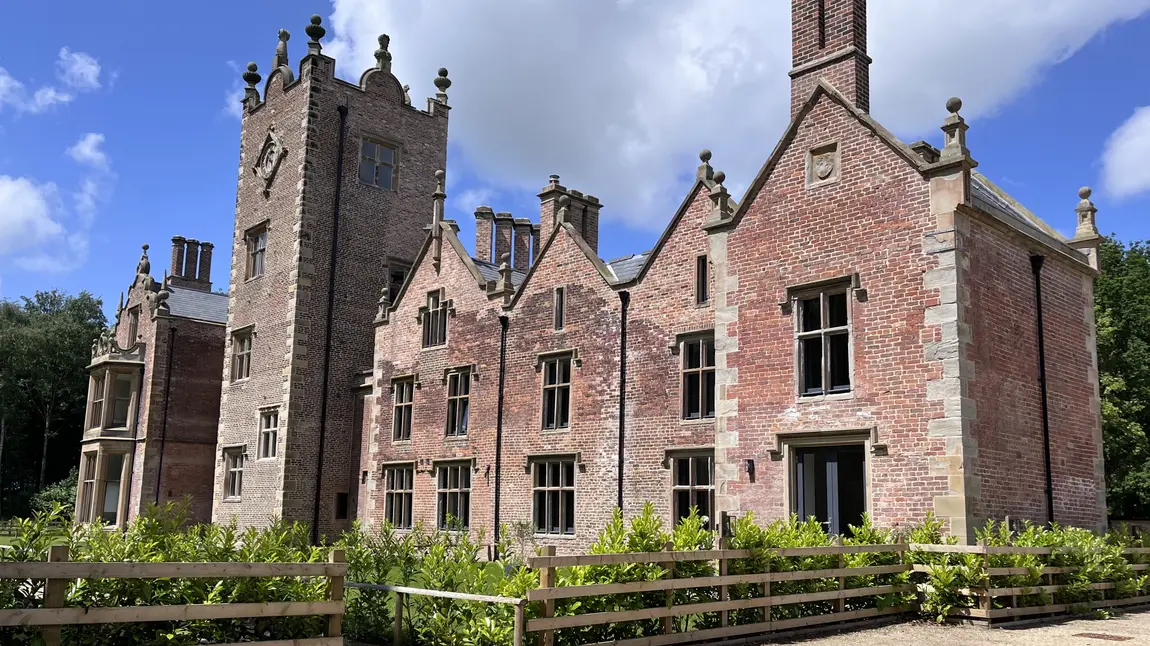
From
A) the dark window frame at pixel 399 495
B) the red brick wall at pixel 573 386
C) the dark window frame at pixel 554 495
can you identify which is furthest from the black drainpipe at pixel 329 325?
the dark window frame at pixel 554 495

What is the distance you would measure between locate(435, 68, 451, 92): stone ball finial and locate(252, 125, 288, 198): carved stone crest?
6.27 meters

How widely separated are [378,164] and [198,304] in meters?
13.7

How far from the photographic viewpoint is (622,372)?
72.7 ft

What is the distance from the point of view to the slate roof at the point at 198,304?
39656mm

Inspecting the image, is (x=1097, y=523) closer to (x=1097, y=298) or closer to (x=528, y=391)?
(x=528, y=391)

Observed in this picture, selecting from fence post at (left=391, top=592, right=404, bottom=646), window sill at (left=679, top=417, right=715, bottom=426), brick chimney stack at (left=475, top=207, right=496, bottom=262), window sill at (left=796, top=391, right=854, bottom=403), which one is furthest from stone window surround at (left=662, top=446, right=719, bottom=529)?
brick chimney stack at (left=475, top=207, right=496, bottom=262)

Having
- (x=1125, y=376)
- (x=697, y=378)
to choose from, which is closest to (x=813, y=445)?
(x=697, y=378)

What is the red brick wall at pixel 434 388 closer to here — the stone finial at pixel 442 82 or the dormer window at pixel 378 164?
the dormer window at pixel 378 164

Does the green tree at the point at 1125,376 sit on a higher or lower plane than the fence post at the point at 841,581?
higher

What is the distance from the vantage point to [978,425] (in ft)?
48.0

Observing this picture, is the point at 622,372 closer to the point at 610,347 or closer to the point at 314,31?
the point at 610,347

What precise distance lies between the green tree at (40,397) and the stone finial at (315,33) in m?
34.4

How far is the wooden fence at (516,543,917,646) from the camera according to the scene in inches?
377

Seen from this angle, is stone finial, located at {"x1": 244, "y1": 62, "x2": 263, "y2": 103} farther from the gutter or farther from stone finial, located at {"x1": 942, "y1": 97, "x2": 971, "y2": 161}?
stone finial, located at {"x1": 942, "y1": 97, "x2": 971, "y2": 161}
